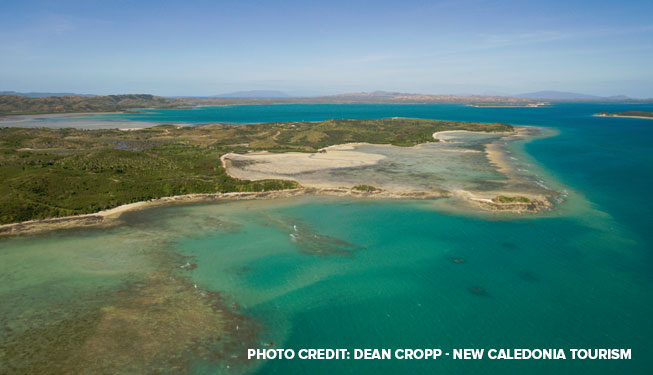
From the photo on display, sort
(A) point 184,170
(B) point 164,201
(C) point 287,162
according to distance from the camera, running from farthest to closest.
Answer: (C) point 287,162
(A) point 184,170
(B) point 164,201

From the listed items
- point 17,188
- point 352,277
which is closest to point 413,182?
point 352,277

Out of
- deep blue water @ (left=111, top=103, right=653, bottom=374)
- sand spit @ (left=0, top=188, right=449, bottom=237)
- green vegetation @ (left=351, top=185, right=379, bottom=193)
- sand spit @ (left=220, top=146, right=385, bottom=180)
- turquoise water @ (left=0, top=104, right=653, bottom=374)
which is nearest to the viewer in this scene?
deep blue water @ (left=111, top=103, right=653, bottom=374)

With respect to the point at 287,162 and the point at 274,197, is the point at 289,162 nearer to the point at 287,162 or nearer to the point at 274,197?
the point at 287,162

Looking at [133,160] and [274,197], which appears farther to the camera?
[133,160]

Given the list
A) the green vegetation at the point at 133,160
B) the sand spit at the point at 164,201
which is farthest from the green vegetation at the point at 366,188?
the green vegetation at the point at 133,160

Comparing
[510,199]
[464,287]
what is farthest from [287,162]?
[464,287]

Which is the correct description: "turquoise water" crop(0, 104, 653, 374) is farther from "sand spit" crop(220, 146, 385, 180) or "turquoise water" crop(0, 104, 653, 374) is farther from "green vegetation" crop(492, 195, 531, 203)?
"sand spit" crop(220, 146, 385, 180)

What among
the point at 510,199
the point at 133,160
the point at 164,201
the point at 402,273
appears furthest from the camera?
the point at 133,160

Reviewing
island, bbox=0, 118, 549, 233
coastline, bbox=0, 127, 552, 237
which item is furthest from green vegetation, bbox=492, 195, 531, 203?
coastline, bbox=0, 127, 552, 237
